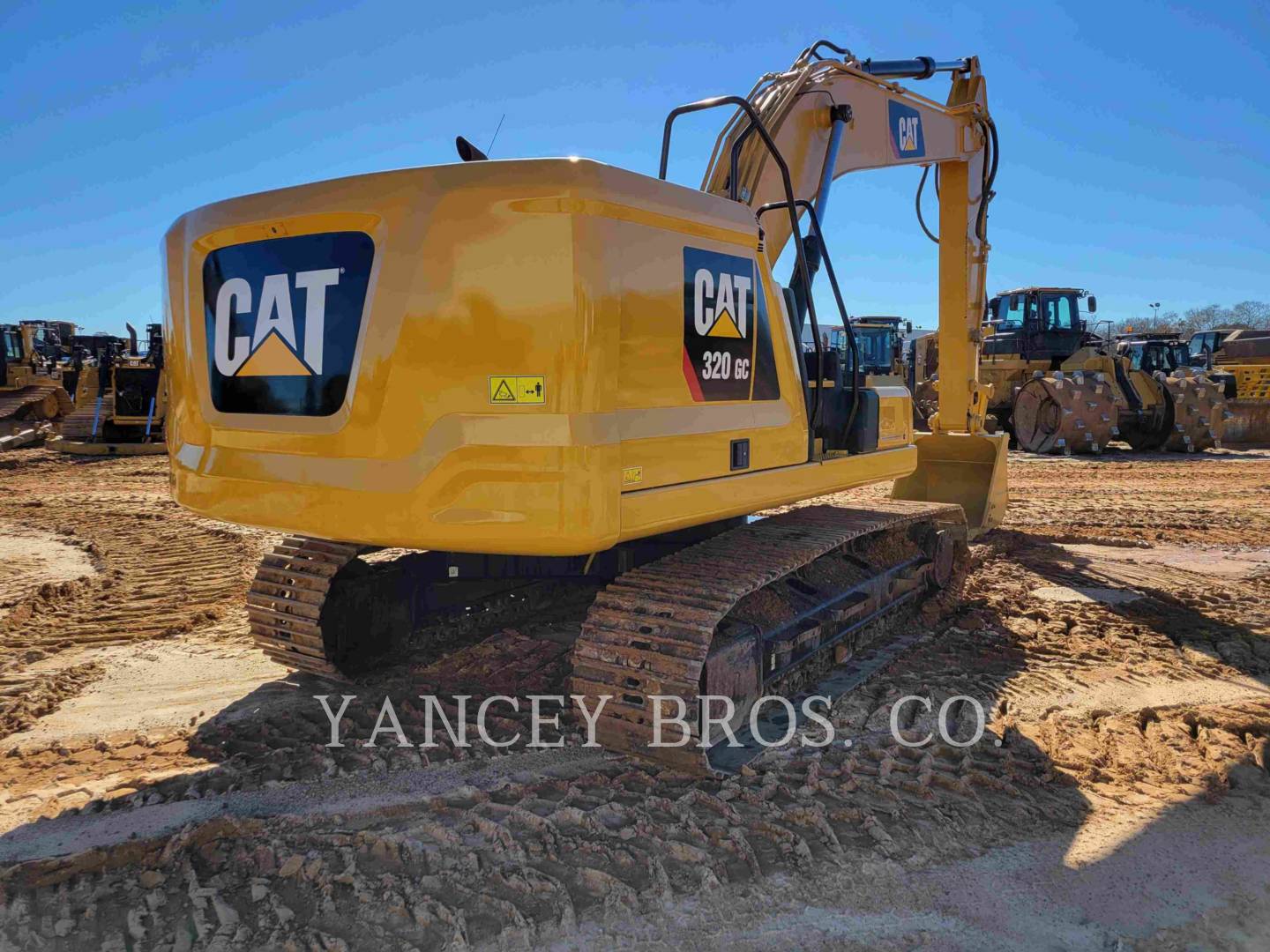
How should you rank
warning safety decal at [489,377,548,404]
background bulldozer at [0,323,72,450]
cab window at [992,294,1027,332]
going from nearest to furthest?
warning safety decal at [489,377,548,404] < background bulldozer at [0,323,72,450] < cab window at [992,294,1027,332]

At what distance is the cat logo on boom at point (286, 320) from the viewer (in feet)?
10.5

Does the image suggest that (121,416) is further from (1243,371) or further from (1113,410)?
(1243,371)

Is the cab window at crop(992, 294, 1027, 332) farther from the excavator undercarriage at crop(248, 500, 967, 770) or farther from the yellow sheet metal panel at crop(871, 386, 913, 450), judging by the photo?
the yellow sheet metal panel at crop(871, 386, 913, 450)

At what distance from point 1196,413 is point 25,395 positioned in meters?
22.9

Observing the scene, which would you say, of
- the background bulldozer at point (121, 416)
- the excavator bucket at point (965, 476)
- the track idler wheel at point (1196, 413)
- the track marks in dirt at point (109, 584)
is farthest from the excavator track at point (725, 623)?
the background bulldozer at point (121, 416)

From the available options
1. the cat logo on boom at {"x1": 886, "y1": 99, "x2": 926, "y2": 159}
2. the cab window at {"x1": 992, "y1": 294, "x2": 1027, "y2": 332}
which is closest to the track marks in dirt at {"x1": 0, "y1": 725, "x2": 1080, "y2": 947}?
the cat logo on boom at {"x1": 886, "y1": 99, "x2": 926, "y2": 159}

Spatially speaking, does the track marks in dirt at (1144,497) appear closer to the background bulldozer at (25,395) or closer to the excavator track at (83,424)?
the excavator track at (83,424)

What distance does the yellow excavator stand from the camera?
9.75ft

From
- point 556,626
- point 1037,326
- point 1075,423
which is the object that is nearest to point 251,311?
point 556,626

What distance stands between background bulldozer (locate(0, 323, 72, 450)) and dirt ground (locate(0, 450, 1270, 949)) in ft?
48.9

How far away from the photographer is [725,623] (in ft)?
12.6

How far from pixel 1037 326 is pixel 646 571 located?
16828mm

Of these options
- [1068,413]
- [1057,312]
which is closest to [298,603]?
[1068,413]

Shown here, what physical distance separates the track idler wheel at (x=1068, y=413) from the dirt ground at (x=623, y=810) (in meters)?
10.4
